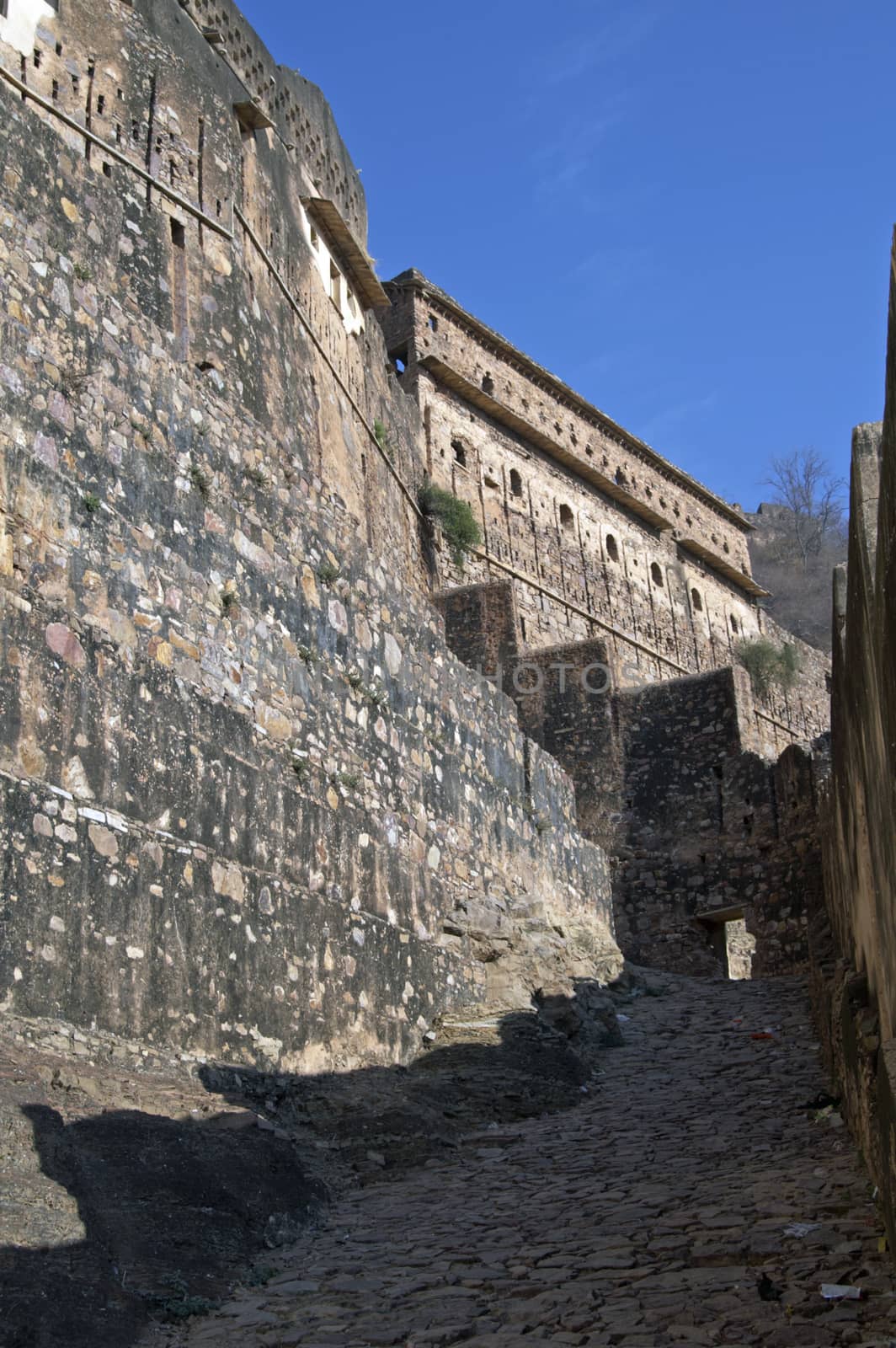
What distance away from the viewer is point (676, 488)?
35.0 m

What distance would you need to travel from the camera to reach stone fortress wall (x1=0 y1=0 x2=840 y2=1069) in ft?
21.9

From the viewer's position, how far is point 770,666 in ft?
93.1

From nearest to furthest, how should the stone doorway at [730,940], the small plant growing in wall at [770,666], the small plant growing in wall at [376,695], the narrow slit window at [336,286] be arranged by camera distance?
the small plant growing in wall at [376,695]
the narrow slit window at [336,286]
the stone doorway at [730,940]
the small plant growing in wall at [770,666]

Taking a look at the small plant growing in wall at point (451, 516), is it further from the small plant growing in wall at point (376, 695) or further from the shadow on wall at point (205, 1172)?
the shadow on wall at point (205, 1172)

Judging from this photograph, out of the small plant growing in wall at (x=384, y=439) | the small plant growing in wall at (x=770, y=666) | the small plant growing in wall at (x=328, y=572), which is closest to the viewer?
the small plant growing in wall at (x=328, y=572)

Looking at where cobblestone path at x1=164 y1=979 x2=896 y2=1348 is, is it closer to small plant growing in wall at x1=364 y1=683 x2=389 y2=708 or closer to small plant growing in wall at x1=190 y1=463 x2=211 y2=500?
small plant growing in wall at x1=364 y1=683 x2=389 y2=708

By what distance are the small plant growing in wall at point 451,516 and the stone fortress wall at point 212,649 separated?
24.2 feet

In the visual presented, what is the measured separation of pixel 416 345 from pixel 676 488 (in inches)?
411

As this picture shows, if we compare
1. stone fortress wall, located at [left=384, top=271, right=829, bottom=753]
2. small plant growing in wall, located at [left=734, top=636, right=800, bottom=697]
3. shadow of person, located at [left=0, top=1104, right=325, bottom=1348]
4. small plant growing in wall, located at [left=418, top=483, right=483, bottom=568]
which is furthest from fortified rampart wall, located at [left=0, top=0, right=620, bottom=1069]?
small plant growing in wall, located at [left=734, top=636, right=800, bottom=697]

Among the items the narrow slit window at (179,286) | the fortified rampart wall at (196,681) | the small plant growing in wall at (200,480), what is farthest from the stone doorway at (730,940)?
the small plant growing in wall at (200,480)

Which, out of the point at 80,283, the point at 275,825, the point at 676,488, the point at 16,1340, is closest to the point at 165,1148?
the point at 16,1340

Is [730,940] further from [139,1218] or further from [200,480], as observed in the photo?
[139,1218]

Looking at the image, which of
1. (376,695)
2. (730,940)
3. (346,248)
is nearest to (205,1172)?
(376,695)

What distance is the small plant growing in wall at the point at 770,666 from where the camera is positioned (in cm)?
2808
